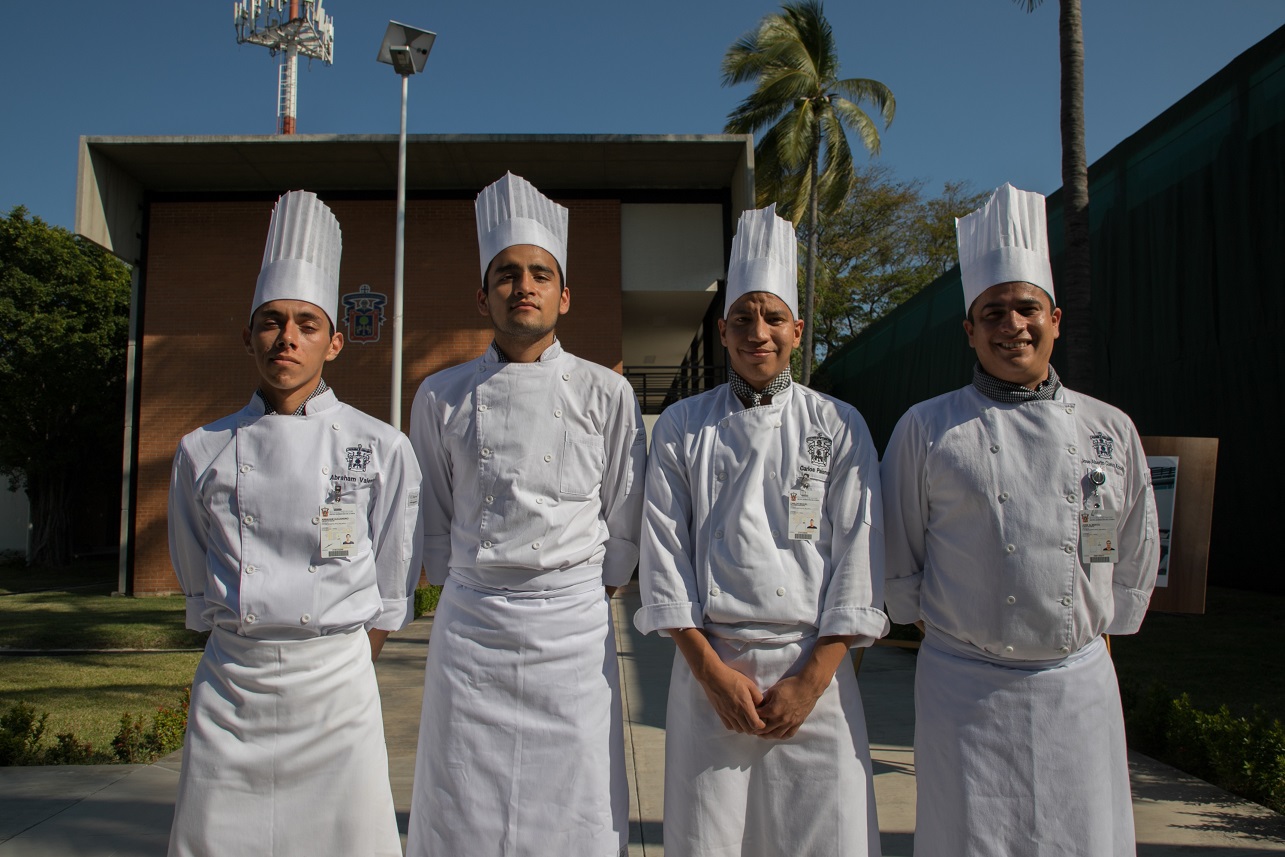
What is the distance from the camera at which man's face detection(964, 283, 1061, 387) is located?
2.41 meters

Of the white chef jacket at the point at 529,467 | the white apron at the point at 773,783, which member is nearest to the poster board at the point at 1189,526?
the white apron at the point at 773,783

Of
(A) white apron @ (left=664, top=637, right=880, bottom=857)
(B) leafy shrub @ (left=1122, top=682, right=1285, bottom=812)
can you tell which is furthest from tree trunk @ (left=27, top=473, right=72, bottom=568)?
(A) white apron @ (left=664, top=637, right=880, bottom=857)

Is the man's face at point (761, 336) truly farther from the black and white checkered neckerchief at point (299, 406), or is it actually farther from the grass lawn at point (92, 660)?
the grass lawn at point (92, 660)

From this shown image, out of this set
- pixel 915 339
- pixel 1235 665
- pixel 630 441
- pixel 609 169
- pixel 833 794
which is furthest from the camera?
pixel 915 339

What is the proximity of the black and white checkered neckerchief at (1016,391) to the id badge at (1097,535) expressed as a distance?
33 centimetres

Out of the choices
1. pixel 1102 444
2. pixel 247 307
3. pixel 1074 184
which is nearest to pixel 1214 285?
pixel 1074 184

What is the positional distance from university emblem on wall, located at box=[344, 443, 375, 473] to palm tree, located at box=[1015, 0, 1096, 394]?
608 centimetres

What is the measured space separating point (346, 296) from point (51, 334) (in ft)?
35.1

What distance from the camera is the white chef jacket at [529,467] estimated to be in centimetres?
247

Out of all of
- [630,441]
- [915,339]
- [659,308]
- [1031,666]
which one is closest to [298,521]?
[630,441]

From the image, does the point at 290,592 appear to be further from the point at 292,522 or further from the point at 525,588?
the point at 525,588

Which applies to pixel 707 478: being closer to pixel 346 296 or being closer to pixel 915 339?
pixel 346 296

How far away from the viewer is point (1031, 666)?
227cm

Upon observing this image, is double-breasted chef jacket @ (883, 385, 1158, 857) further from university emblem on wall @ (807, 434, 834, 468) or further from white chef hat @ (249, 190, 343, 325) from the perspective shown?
white chef hat @ (249, 190, 343, 325)
